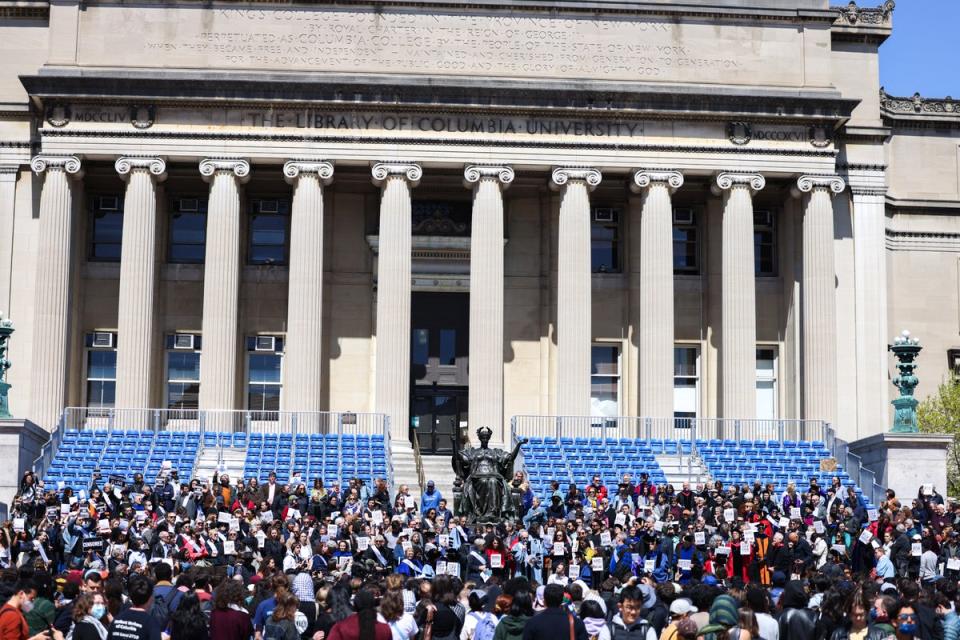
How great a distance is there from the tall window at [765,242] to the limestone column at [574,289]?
653cm

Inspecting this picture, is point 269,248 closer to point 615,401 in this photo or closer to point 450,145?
point 450,145

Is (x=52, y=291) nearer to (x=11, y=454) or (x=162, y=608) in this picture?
(x=11, y=454)

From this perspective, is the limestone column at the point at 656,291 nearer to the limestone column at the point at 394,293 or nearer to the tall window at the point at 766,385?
the tall window at the point at 766,385

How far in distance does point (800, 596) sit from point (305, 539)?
44.5 ft

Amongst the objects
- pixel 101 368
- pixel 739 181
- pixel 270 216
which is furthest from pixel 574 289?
pixel 101 368

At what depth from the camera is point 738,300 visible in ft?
164

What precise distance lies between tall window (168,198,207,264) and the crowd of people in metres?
12.2

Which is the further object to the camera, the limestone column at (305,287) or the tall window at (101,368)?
the tall window at (101,368)

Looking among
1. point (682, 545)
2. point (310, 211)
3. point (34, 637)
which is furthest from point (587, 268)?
point (34, 637)

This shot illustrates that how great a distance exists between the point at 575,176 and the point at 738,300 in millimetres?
6296

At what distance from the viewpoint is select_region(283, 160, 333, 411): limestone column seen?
4850 centimetres

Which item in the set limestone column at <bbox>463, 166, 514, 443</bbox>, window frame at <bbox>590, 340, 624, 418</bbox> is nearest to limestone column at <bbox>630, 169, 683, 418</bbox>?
window frame at <bbox>590, 340, 624, 418</bbox>

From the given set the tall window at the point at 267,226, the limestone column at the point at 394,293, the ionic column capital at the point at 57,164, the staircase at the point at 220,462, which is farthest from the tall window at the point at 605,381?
the ionic column capital at the point at 57,164

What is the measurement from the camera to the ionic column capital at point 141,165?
48938 millimetres
